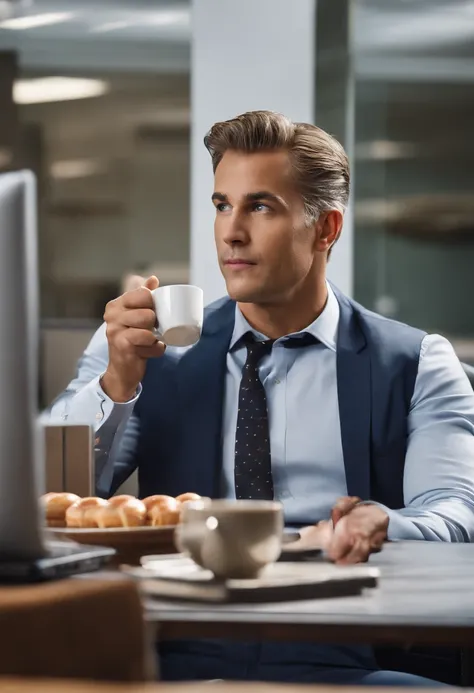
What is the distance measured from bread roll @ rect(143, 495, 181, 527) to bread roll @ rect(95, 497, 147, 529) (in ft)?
0.07

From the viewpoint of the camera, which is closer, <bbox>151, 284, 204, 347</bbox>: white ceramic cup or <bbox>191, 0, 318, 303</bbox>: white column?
<bbox>151, 284, 204, 347</bbox>: white ceramic cup

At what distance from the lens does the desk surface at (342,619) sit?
3.09 ft

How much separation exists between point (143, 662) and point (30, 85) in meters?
4.96

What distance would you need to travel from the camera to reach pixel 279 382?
2.07 meters

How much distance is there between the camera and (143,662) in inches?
23.0

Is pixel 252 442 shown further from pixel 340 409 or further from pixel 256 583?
pixel 256 583

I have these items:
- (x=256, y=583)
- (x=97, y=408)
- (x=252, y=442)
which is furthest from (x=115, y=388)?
(x=256, y=583)

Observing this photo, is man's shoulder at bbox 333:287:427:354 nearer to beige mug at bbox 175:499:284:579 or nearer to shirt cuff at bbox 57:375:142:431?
shirt cuff at bbox 57:375:142:431

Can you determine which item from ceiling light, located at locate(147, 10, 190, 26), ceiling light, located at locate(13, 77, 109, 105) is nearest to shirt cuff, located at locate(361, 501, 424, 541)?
ceiling light, located at locate(147, 10, 190, 26)

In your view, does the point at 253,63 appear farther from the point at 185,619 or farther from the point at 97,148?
the point at 185,619

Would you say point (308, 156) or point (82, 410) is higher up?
point (308, 156)

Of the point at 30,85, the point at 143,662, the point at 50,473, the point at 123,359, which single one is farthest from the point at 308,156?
the point at 30,85

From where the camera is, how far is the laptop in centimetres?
82

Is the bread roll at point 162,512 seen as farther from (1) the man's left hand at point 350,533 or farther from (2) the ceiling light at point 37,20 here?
(2) the ceiling light at point 37,20
